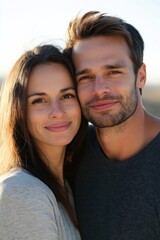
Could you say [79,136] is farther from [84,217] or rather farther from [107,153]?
[84,217]

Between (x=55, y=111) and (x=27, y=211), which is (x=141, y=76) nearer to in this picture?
(x=55, y=111)

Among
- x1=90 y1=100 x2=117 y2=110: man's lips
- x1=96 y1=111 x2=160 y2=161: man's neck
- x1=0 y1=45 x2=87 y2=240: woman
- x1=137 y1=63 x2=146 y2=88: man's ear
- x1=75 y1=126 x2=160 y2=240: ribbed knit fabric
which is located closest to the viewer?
x1=75 y1=126 x2=160 y2=240: ribbed knit fabric

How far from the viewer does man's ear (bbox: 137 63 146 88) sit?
311 cm

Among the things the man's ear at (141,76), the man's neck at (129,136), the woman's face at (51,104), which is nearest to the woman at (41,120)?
the woman's face at (51,104)

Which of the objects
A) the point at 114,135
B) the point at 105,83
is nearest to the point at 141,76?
the point at 105,83

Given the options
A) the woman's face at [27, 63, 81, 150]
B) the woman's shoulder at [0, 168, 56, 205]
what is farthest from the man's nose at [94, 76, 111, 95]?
the woman's shoulder at [0, 168, 56, 205]

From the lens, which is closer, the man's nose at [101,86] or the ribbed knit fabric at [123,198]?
the ribbed knit fabric at [123,198]

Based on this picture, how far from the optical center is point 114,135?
2.98 meters

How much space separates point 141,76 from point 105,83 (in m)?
0.44

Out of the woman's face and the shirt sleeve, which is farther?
the woman's face

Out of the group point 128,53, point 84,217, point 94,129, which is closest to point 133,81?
point 128,53

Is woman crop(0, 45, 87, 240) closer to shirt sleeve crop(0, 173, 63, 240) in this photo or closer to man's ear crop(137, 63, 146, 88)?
shirt sleeve crop(0, 173, 63, 240)

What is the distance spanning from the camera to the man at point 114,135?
2473 millimetres

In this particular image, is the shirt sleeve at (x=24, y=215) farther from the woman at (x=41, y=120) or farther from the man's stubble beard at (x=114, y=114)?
the man's stubble beard at (x=114, y=114)
